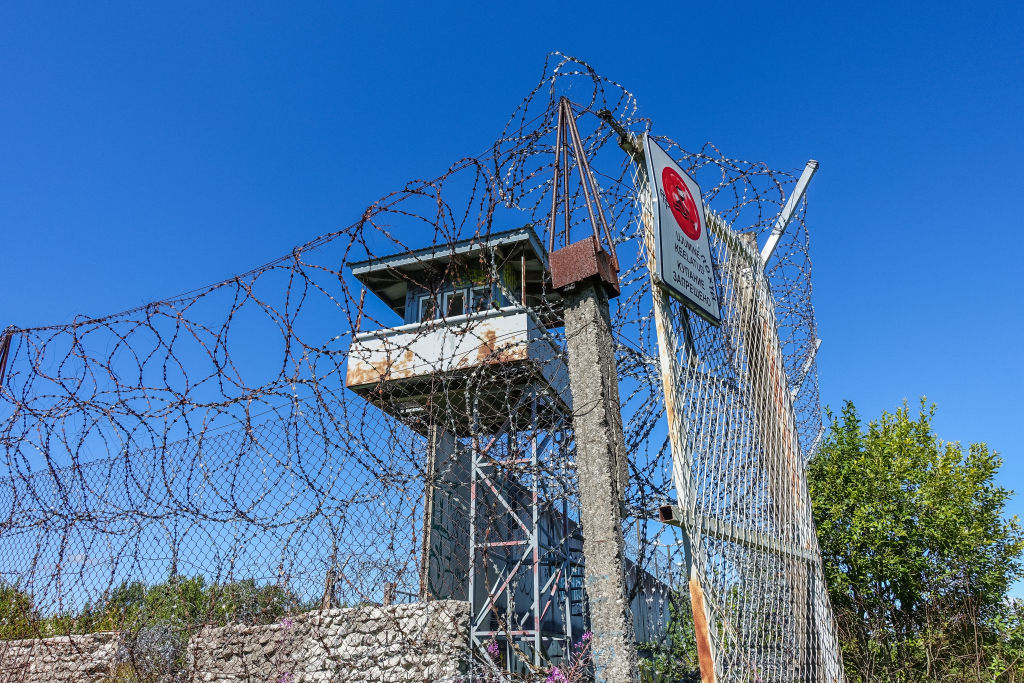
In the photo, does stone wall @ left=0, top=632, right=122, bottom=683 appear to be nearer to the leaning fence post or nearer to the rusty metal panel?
the leaning fence post

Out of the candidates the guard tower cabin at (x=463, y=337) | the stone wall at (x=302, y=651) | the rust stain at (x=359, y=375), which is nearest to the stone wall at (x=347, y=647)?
the stone wall at (x=302, y=651)

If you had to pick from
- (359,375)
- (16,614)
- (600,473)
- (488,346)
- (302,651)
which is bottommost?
(302,651)

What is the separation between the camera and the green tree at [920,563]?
4.55m

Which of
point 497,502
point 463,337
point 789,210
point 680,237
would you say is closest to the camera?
point 680,237

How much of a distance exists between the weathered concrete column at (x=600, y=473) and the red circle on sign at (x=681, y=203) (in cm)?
58

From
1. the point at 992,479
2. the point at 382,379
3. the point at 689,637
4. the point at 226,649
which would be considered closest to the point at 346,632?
the point at 226,649

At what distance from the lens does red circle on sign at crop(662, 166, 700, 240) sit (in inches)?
119

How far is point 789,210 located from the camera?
410 cm

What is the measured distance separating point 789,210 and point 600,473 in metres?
2.53

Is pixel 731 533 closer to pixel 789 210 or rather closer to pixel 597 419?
pixel 597 419

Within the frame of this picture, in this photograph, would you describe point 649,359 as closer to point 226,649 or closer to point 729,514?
point 729,514

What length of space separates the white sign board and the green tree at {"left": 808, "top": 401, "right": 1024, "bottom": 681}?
9.99ft

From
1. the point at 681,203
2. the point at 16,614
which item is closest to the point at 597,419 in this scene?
the point at 681,203

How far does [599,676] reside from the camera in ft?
7.28
